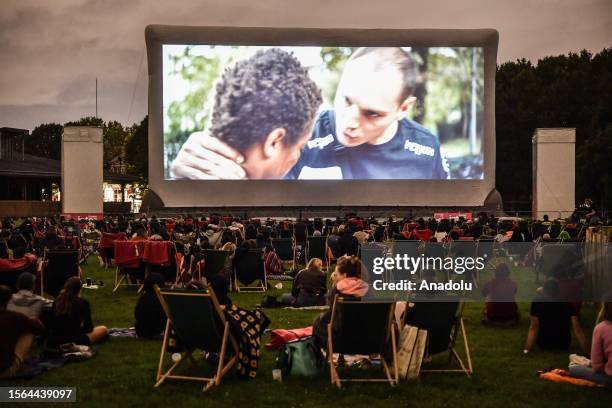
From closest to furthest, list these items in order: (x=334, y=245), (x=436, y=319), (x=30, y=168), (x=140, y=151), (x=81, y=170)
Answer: (x=436, y=319) → (x=334, y=245) → (x=81, y=170) → (x=30, y=168) → (x=140, y=151)

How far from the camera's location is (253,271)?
11320 mm

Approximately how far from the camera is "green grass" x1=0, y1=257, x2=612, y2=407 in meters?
5.27

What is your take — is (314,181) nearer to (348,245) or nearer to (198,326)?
(348,245)

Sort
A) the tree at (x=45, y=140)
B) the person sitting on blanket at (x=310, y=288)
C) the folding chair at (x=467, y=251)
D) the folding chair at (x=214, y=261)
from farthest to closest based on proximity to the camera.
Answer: the tree at (x=45, y=140)
the folding chair at (x=467, y=251)
the folding chair at (x=214, y=261)
the person sitting on blanket at (x=310, y=288)

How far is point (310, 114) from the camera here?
96.3ft

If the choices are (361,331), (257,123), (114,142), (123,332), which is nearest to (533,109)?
(257,123)

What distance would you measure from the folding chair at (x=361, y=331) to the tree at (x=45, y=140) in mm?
74992

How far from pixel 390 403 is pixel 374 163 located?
2474cm

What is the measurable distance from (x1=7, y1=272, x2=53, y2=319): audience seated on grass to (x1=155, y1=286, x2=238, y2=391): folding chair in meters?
1.45

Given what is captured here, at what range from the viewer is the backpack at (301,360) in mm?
5996

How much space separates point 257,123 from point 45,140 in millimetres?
53588

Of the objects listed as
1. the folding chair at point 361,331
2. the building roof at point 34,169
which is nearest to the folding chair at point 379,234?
the folding chair at point 361,331

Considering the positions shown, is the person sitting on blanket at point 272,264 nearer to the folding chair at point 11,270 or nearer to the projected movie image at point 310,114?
the folding chair at point 11,270

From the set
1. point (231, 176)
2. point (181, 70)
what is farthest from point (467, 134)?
point (181, 70)
